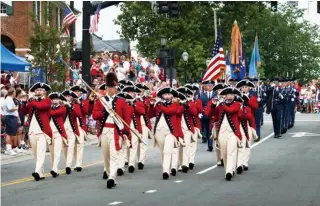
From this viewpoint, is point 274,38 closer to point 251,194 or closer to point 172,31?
point 172,31

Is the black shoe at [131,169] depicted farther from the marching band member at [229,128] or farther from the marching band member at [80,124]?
the marching band member at [229,128]

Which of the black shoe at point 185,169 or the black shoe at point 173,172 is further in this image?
the black shoe at point 185,169

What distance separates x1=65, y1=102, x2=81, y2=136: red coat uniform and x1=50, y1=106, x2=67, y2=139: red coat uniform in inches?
25.0

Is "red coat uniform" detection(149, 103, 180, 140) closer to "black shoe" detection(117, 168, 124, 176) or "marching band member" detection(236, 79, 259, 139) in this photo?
"black shoe" detection(117, 168, 124, 176)

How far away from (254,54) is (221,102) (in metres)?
21.2

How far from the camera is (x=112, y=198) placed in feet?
49.5

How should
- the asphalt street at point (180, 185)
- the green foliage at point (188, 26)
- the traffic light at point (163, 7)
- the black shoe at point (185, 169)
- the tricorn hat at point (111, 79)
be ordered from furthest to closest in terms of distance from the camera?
the green foliage at point (188, 26) < the traffic light at point (163, 7) < the black shoe at point (185, 169) < the tricorn hat at point (111, 79) < the asphalt street at point (180, 185)

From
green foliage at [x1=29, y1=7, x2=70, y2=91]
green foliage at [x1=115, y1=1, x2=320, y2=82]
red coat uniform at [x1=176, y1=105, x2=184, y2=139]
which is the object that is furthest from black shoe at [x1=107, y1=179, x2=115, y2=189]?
green foliage at [x1=115, y1=1, x2=320, y2=82]

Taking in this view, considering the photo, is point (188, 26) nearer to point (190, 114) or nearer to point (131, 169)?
point (190, 114)

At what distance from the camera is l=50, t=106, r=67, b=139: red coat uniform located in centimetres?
1923

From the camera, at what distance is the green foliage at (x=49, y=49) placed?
A: 29750mm

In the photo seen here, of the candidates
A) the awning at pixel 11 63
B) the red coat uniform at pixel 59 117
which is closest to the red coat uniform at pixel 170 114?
the red coat uniform at pixel 59 117

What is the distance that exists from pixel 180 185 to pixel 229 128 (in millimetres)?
1806

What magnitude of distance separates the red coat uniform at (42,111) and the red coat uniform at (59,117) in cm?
47
